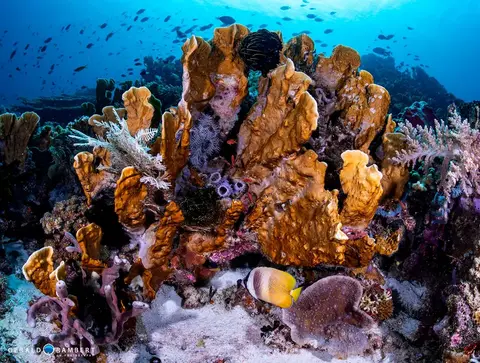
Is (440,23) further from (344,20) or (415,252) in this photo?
(415,252)

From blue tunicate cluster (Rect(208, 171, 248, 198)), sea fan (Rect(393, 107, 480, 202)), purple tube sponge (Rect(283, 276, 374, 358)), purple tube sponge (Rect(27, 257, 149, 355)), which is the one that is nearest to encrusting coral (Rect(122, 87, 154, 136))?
blue tunicate cluster (Rect(208, 171, 248, 198))

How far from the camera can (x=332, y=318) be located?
9.37 ft

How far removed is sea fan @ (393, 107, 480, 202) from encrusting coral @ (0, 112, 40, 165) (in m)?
4.77

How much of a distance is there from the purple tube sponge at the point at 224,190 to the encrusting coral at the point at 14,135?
119 inches

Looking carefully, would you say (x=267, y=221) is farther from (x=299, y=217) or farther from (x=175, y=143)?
(x=175, y=143)

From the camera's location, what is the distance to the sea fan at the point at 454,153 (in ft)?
7.95

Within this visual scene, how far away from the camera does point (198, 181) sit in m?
2.94

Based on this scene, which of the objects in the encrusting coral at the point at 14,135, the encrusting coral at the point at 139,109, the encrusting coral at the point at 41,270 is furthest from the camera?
the encrusting coral at the point at 14,135

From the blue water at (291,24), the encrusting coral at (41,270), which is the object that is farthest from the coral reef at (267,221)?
the blue water at (291,24)

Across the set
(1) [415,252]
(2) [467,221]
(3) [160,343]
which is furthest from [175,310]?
(2) [467,221]

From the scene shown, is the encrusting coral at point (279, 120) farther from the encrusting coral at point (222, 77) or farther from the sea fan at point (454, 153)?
the sea fan at point (454, 153)

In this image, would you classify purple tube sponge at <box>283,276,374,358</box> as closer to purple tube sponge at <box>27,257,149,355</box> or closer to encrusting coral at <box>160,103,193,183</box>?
purple tube sponge at <box>27,257,149,355</box>

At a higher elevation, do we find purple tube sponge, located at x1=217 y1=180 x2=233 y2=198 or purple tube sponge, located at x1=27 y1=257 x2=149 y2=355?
purple tube sponge, located at x1=217 y1=180 x2=233 y2=198

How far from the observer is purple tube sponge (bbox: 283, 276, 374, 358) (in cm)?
271
